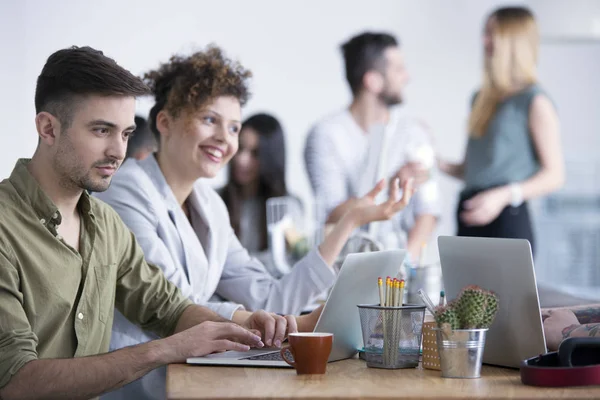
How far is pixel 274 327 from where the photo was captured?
1.48 meters

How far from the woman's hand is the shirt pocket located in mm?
3149

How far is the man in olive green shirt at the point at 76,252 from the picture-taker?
127 cm

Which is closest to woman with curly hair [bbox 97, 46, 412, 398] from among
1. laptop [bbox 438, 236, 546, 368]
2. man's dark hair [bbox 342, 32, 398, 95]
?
laptop [bbox 438, 236, 546, 368]

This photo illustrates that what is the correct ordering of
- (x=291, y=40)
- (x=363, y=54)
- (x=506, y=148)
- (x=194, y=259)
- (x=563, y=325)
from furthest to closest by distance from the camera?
(x=363, y=54) < (x=291, y=40) < (x=506, y=148) < (x=194, y=259) < (x=563, y=325)

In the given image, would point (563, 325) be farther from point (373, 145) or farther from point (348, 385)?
point (373, 145)

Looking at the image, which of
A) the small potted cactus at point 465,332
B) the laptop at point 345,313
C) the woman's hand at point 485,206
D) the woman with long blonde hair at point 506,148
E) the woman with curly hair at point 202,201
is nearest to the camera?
the small potted cactus at point 465,332

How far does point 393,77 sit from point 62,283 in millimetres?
3406

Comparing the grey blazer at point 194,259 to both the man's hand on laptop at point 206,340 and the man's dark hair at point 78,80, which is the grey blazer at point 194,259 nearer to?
the man's hand on laptop at point 206,340

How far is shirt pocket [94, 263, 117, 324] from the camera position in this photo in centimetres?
152

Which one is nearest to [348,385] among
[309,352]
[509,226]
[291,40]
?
[309,352]

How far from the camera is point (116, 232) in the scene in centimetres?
162

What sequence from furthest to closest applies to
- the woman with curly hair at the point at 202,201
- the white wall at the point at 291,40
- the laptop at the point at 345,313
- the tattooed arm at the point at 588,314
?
1. the white wall at the point at 291,40
2. the woman with curly hair at the point at 202,201
3. the tattooed arm at the point at 588,314
4. the laptop at the point at 345,313

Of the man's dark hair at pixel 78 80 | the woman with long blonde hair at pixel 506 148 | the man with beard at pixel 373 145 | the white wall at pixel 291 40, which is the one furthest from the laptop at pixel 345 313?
the woman with long blonde hair at pixel 506 148

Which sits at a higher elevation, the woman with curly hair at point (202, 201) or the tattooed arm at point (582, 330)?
the woman with curly hair at point (202, 201)
